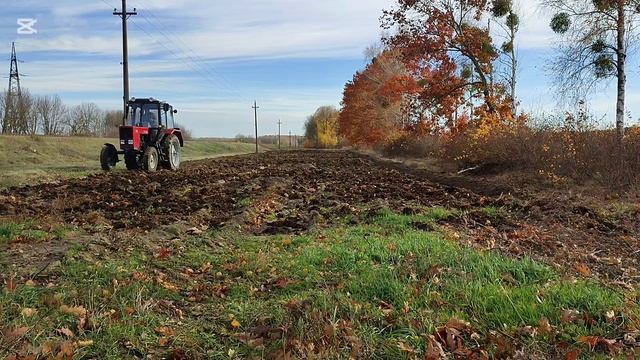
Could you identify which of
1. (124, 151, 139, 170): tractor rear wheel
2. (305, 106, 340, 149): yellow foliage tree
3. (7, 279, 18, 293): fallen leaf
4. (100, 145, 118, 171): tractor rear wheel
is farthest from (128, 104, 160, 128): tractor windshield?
(305, 106, 340, 149): yellow foliage tree

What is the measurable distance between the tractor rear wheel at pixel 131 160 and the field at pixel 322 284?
986cm

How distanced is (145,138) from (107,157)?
5.58 feet

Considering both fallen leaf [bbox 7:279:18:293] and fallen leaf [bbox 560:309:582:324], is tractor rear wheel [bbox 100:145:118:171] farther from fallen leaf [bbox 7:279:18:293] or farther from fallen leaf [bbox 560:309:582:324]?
fallen leaf [bbox 560:309:582:324]

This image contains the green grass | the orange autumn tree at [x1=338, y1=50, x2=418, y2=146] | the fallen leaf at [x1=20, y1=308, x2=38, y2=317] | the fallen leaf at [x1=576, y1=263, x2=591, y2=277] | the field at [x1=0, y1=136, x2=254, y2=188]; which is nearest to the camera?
the green grass

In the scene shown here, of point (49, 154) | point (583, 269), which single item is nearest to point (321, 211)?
point (583, 269)

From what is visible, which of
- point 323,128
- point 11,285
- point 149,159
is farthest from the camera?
point 323,128

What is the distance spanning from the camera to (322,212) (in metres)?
10.2

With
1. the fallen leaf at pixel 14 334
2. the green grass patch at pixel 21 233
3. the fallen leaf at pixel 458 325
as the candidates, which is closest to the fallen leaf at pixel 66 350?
the fallen leaf at pixel 14 334

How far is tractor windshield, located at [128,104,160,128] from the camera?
19781 millimetres

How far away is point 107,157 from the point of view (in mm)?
19969

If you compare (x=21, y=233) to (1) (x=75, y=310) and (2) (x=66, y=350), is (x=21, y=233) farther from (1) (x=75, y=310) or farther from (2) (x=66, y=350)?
(2) (x=66, y=350)

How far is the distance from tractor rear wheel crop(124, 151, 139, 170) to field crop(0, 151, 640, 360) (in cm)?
986

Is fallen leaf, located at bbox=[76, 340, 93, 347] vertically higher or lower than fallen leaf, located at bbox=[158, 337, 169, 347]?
higher

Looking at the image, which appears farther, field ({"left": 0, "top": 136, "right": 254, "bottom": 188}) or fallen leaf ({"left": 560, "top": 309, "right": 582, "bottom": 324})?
field ({"left": 0, "top": 136, "right": 254, "bottom": 188})
